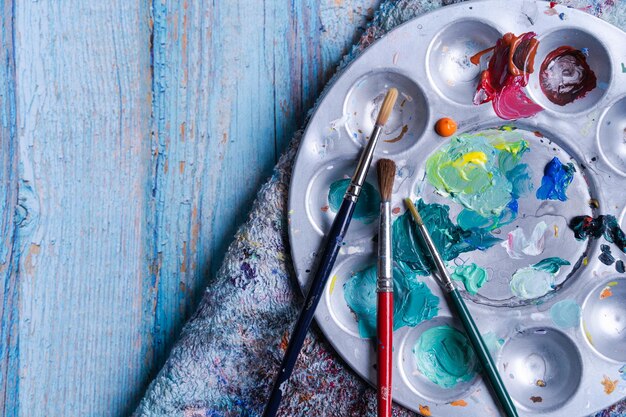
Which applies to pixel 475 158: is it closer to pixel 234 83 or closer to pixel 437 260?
pixel 437 260

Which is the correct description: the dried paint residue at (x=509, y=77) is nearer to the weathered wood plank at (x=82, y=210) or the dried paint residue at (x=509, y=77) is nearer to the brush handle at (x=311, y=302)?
the brush handle at (x=311, y=302)

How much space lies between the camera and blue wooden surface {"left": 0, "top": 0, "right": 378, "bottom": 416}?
848mm

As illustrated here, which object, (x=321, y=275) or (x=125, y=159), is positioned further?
(x=125, y=159)

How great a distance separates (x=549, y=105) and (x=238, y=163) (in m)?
0.34

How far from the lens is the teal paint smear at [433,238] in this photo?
0.76m

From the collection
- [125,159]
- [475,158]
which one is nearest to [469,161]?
[475,158]

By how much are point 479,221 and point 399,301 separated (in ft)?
0.38

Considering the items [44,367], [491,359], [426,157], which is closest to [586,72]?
[426,157]

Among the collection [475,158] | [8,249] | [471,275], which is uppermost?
[475,158]

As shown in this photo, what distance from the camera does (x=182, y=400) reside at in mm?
789

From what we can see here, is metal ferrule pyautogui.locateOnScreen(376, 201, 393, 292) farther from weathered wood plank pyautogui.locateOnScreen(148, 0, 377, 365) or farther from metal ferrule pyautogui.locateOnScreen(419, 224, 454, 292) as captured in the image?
weathered wood plank pyautogui.locateOnScreen(148, 0, 377, 365)

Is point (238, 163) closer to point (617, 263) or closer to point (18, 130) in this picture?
point (18, 130)

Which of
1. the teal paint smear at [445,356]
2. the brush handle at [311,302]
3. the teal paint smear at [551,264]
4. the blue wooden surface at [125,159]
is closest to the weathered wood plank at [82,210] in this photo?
the blue wooden surface at [125,159]

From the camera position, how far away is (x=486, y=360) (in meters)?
0.73
